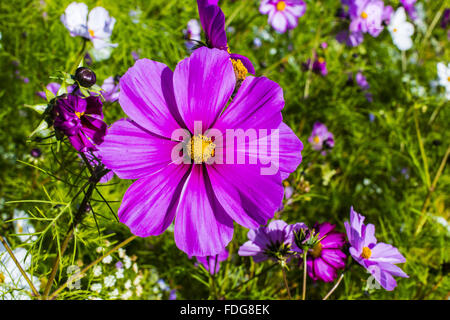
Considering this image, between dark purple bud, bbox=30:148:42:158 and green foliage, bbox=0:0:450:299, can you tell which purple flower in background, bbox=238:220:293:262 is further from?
dark purple bud, bbox=30:148:42:158

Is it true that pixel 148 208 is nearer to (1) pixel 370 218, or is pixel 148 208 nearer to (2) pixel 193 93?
(2) pixel 193 93

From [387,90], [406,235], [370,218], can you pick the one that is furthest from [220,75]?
[387,90]

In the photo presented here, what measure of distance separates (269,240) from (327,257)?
165 mm

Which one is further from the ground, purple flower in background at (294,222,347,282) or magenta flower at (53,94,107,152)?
magenta flower at (53,94,107,152)

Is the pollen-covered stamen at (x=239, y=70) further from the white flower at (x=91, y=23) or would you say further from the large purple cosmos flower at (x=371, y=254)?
the white flower at (x=91, y=23)

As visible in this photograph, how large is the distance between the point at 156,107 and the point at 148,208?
0.15m

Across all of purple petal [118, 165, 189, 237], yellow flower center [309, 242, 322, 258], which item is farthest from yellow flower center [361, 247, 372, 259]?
purple petal [118, 165, 189, 237]

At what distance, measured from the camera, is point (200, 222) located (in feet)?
1.68

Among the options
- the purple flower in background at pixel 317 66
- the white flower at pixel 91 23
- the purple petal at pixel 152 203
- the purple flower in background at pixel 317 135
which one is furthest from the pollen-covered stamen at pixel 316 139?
Answer: the purple petal at pixel 152 203

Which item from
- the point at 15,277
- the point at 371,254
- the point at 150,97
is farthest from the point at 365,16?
the point at 15,277

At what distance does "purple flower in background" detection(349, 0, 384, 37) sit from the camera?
5.12 ft

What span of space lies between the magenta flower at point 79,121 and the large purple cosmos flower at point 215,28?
208mm

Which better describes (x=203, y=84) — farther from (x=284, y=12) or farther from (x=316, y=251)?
(x=284, y=12)

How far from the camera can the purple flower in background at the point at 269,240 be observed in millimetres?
774
